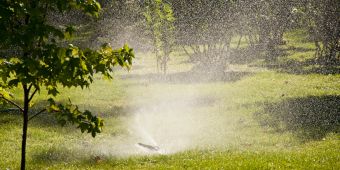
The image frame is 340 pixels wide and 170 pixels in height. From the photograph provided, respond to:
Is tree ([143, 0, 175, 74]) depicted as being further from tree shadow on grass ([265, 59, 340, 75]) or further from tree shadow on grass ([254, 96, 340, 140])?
tree shadow on grass ([254, 96, 340, 140])

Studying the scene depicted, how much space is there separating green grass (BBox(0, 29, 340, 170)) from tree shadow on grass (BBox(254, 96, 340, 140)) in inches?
1.8

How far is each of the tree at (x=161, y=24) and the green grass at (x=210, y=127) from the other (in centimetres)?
732

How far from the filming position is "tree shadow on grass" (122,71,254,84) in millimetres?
38812

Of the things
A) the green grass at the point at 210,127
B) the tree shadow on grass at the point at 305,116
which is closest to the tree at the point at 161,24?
the green grass at the point at 210,127

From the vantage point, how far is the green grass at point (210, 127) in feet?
48.4

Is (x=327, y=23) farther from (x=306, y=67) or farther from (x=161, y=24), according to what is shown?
(x=161, y=24)

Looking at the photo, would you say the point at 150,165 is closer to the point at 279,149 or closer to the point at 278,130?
the point at 279,149

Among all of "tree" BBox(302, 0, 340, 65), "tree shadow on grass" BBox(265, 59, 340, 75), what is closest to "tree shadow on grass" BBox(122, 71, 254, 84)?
"tree shadow on grass" BBox(265, 59, 340, 75)

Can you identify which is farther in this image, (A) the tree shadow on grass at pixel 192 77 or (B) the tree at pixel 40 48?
(A) the tree shadow on grass at pixel 192 77

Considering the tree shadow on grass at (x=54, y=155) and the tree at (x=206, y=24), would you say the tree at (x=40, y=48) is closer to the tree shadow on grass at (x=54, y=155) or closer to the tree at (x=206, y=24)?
the tree shadow on grass at (x=54, y=155)

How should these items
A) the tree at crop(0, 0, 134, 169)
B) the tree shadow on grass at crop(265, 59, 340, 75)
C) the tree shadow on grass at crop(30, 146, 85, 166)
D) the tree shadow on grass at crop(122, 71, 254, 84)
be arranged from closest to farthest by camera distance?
the tree at crop(0, 0, 134, 169), the tree shadow on grass at crop(30, 146, 85, 166), the tree shadow on grass at crop(265, 59, 340, 75), the tree shadow on grass at crop(122, 71, 254, 84)

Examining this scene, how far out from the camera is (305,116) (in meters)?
22.3

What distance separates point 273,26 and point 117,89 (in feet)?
85.8

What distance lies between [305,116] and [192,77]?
1985 centimetres
